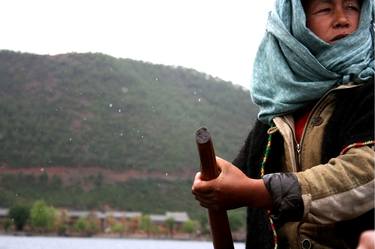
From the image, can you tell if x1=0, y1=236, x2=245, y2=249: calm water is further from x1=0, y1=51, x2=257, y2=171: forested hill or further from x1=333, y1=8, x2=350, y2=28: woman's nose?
x1=333, y1=8, x2=350, y2=28: woman's nose

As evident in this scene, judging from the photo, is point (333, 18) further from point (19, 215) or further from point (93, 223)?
point (93, 223)

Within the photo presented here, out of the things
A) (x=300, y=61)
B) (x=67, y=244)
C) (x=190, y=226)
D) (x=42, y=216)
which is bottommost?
(x=190, y=226)

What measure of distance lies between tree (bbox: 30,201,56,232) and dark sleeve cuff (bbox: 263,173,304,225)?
111489 millimetres

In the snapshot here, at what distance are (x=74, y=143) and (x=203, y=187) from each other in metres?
119

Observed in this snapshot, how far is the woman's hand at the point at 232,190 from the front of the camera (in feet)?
5.90

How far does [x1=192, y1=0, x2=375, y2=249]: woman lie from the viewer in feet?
5.98

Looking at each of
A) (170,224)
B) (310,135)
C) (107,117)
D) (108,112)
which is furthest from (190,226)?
(310,135)

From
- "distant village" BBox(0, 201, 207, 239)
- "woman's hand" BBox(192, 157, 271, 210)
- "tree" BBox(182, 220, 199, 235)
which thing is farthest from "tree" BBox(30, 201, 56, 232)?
"woman's hand" BBox(192, 157, 271, 210)

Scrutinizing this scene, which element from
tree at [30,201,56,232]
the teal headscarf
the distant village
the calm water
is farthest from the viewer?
the distant village

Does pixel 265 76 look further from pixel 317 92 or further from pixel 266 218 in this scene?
pixel 266 218

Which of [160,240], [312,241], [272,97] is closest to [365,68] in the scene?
[272,97]

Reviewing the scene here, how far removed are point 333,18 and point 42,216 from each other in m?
115

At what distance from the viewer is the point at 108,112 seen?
123 metres

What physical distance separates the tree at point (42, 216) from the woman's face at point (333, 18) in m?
111
